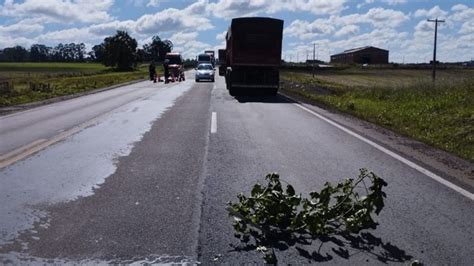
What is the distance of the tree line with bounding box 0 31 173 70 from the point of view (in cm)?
11238

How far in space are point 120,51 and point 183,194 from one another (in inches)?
4251

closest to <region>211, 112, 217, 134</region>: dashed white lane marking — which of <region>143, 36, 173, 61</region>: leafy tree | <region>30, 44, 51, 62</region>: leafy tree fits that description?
<region>143, 36, 173, 61</region>: leafy tree

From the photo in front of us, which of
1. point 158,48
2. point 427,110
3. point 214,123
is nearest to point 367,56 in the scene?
point 158,48

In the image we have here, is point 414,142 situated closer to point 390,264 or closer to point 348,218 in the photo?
point 348,218

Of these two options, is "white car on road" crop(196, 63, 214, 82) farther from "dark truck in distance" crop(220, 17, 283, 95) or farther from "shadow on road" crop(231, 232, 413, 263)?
"shadow on road" crop(231, 232, 413, 263)

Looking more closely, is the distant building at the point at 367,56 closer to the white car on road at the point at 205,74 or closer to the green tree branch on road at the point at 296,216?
the white car on road at the point at 205,74

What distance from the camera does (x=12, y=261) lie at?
474 cm

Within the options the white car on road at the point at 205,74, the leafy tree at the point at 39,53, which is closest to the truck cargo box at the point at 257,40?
the white car on road at the point at 205,74

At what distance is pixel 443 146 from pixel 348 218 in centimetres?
753

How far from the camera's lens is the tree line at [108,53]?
112m

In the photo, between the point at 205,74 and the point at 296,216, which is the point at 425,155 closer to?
the point at 296,216

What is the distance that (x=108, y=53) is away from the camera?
113 metres

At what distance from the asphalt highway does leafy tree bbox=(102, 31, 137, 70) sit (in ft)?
328

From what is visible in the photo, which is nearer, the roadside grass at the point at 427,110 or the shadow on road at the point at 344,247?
the shadow on road at the point at 344,247
